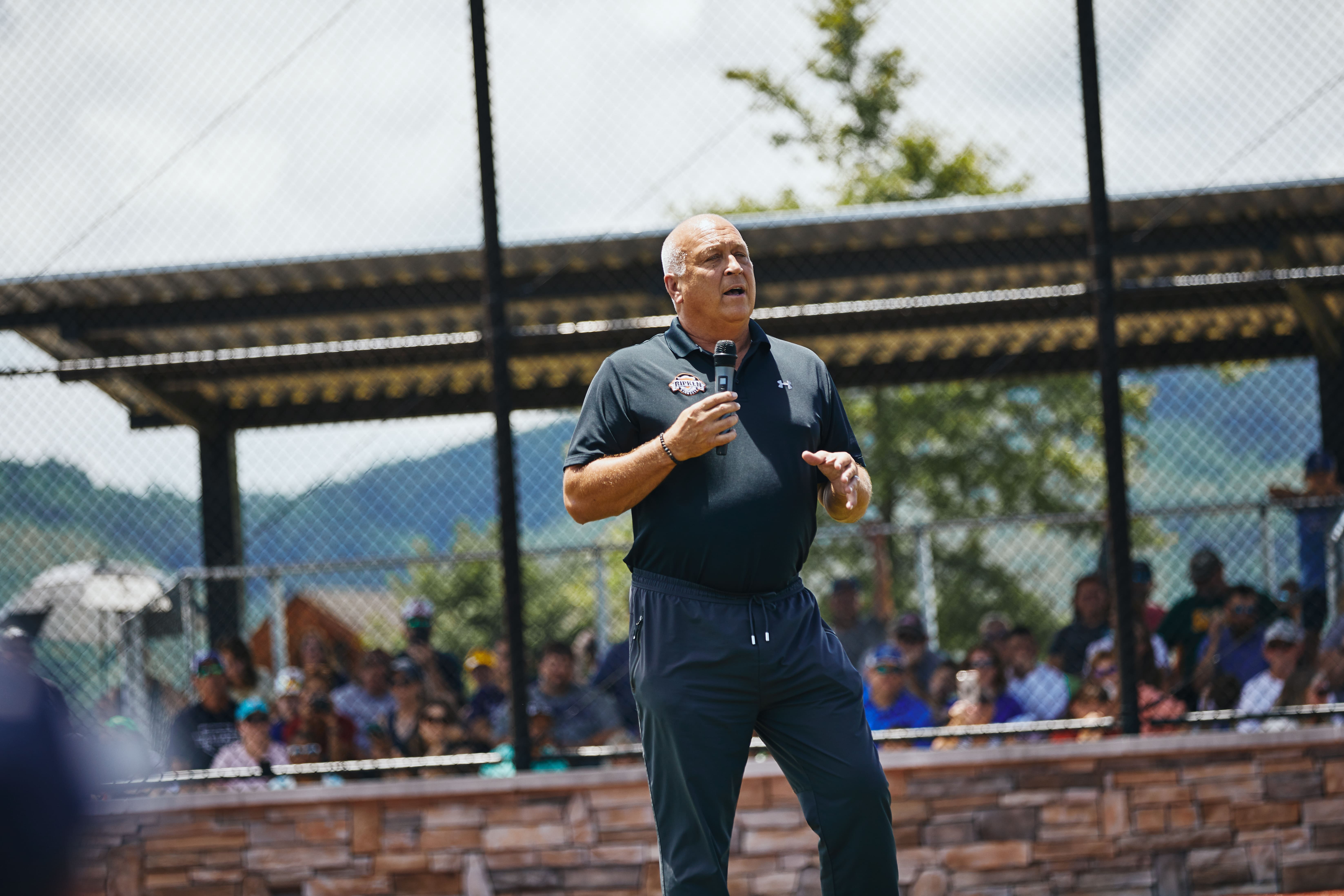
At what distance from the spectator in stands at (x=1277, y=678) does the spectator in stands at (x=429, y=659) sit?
3.83m

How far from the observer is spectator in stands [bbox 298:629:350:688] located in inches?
276

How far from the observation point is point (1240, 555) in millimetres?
8477

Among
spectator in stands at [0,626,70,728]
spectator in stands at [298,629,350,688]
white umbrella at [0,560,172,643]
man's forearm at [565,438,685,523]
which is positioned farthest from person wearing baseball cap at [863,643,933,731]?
spectator in stands at [0,626,70,728]

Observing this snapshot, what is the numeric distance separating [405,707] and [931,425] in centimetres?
1432

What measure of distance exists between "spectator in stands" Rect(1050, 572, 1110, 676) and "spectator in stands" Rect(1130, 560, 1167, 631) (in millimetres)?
206

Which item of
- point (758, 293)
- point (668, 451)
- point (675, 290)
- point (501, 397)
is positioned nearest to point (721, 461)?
point (668, 451)

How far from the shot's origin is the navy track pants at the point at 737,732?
2756 millimetres

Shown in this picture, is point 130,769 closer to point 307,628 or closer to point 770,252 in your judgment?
point 770,252

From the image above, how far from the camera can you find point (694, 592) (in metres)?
2.84

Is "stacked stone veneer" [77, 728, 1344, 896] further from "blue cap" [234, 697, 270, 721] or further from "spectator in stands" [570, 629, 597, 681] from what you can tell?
"spectator in stands" [570, 629, 597, 681]

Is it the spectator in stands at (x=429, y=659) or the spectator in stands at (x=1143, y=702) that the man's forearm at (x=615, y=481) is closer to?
the spectator in stands at (x=1143, y=702)

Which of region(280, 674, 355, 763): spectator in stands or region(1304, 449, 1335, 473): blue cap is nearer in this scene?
region(280, 674, 355, 763): spectator in stands

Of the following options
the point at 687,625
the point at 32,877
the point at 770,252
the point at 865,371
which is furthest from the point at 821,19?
the point at 32,877

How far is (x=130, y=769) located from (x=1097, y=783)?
11.9ft
